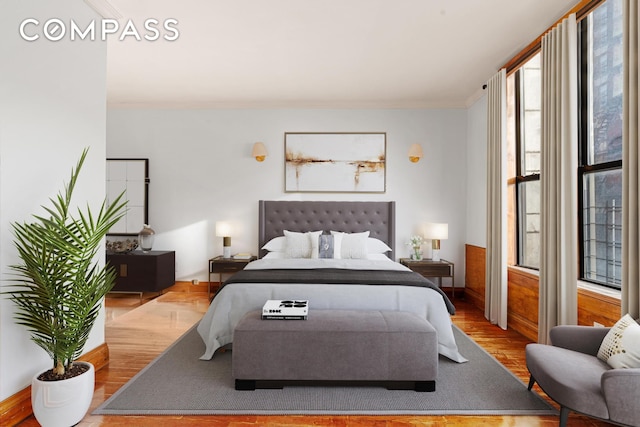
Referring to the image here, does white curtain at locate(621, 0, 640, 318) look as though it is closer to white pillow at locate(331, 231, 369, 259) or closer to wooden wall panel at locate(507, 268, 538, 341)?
wooden wall panel at locate(507, 268, 538, 341)

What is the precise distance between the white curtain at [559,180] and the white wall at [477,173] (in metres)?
1.51

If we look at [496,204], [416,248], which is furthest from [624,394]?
[416,248]

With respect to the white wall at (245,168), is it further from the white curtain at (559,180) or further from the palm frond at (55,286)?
the palm frond at (55,286)

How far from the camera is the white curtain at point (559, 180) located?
286 centimetres

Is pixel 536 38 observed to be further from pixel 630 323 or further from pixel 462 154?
pixel 630 323

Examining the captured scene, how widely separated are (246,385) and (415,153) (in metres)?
3.76

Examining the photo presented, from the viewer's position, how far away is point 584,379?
1912 mm

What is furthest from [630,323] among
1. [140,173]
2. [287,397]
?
[140,173]

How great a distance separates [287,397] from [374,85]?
11.9ft

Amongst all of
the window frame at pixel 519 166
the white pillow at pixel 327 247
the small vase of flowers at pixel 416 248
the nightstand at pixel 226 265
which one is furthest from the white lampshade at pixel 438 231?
the nightstand at pixel 226 265

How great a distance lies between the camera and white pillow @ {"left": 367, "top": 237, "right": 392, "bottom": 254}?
193 inches

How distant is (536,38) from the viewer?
11.3 feet

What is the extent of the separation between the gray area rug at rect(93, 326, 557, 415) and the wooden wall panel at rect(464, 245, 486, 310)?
6.56 ft

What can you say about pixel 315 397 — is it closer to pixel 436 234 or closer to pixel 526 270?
pixel 526 270
